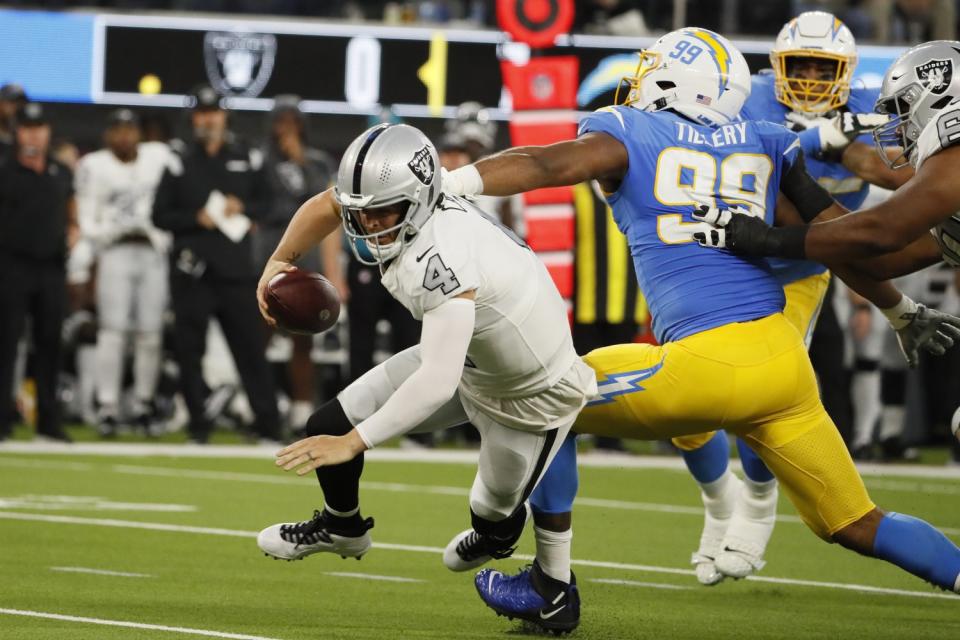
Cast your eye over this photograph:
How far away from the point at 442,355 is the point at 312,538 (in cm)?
104

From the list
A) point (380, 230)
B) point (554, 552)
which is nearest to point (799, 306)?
point (554, 552)

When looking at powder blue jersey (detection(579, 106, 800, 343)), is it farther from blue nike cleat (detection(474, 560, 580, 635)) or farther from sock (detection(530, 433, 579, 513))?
blue nike cleat (detection(474, 560, 580, 635))

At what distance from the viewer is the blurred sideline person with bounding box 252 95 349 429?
10773mm

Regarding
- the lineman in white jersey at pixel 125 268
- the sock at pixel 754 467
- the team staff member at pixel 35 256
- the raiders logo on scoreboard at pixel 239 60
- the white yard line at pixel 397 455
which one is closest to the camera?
the sock at pixel 754 467

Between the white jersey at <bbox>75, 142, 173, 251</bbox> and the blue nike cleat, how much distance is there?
6.33 m

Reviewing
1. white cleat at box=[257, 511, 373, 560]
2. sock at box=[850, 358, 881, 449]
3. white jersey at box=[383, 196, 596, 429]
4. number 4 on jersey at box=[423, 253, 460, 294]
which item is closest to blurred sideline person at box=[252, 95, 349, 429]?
sock at box=[850, 358, 881, 449]

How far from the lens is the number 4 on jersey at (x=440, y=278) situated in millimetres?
4398

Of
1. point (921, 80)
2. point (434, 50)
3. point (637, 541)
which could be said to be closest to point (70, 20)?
point (434, 50)

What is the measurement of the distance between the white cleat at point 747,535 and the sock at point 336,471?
148cm

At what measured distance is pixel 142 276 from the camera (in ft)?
36.6

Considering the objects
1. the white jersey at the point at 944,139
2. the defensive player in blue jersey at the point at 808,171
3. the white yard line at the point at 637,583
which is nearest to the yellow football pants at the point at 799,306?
the defensive player in blue jersey at the point at 808,171

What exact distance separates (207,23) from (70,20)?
1101mm

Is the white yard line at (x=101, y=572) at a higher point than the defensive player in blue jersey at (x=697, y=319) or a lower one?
lower

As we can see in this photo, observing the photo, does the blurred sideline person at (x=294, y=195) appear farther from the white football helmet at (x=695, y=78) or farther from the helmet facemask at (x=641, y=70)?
the white football helmet at (x=695, y=78)
